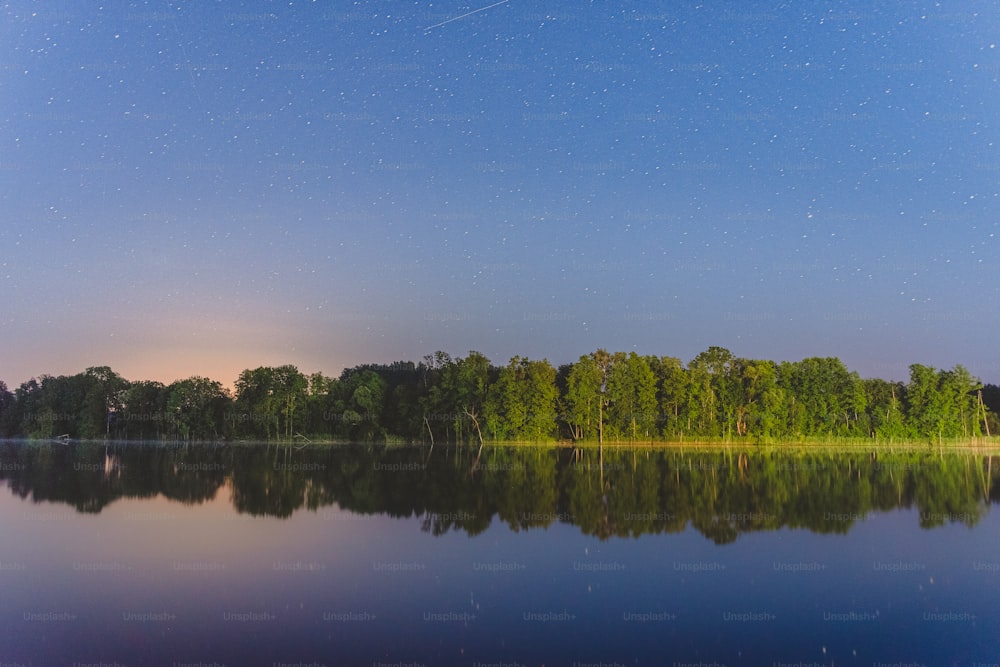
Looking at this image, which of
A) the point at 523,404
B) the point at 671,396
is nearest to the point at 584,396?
the point at 523,404

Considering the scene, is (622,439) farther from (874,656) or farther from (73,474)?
(874,656)

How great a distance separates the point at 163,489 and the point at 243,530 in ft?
37.9

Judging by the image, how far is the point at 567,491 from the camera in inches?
1029

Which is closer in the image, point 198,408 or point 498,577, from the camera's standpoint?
point 498,577

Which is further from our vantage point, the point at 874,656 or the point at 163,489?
the point at 163,489

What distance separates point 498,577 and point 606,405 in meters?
58.8

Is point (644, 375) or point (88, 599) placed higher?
point (644, 375)

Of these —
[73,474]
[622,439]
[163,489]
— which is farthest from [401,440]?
[163,489]

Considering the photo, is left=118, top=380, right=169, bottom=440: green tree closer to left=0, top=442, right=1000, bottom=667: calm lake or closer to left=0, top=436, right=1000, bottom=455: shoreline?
left=0, top=436, right=1000, bottom=455: shoreline

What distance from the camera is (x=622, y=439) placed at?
227ft

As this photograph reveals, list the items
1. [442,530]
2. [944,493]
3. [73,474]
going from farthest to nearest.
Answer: [73,474]
[944,493]
[442,530]

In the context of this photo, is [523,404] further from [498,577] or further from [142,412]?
[498,577]

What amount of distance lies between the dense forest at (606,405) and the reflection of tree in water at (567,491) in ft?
88.3

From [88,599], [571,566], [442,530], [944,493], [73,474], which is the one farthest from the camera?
[73,474]
